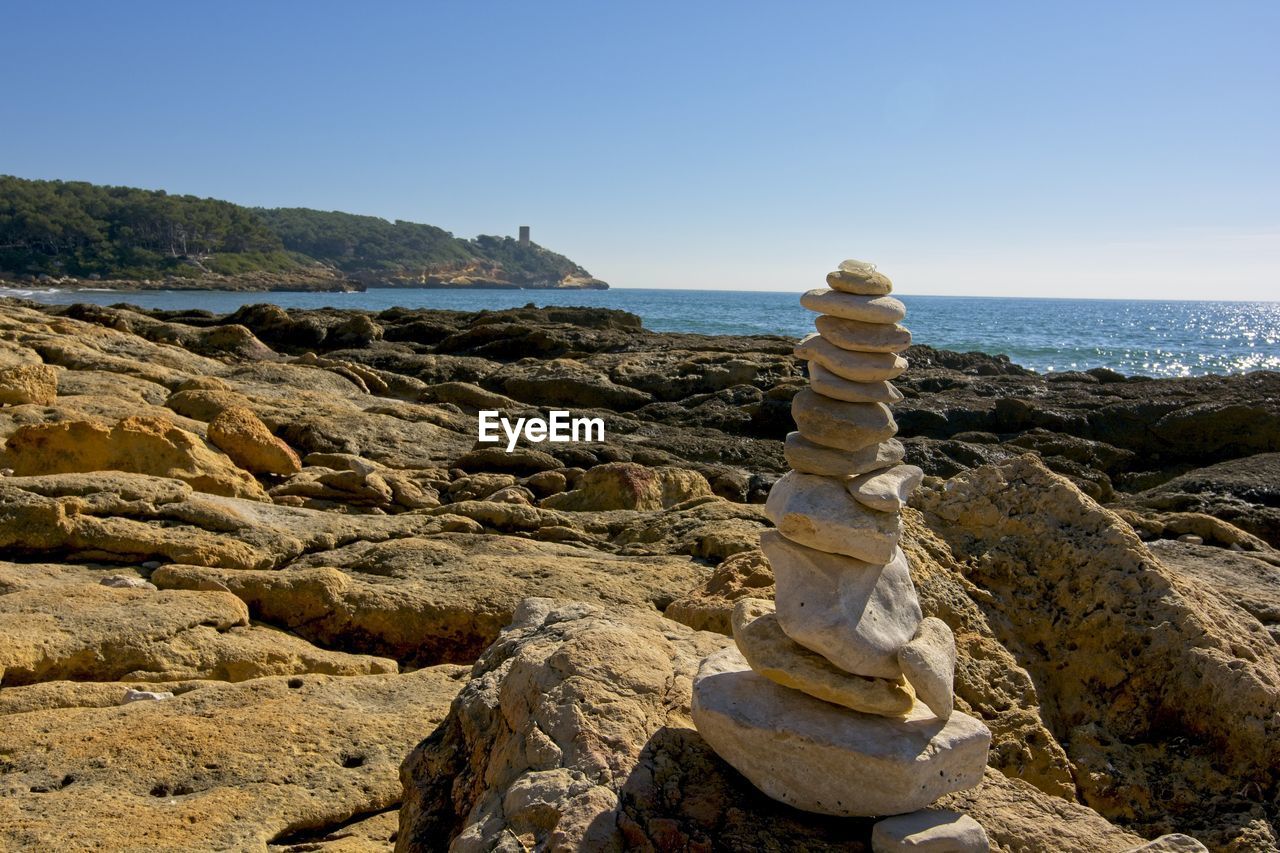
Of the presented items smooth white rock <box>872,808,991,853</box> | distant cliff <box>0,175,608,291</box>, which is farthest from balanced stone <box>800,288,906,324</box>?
distant cliff <box>0,175,608,291</box>

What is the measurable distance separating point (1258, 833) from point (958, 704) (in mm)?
1371

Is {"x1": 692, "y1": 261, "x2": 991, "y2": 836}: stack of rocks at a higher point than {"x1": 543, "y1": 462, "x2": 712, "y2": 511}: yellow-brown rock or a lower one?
higher

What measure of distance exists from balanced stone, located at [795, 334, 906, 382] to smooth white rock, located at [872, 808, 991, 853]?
1485 millimetres

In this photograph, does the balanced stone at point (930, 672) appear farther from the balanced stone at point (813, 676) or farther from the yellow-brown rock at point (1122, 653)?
the yellow-brown rock at point (1122, 653)

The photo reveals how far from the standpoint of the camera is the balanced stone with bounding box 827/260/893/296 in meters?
3.53

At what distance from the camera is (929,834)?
3.07 metres

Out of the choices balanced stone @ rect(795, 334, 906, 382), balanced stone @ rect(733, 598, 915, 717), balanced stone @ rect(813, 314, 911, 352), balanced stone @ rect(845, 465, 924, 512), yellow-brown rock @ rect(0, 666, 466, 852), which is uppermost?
balanced stone @ rect(813, 314, 911, 352)

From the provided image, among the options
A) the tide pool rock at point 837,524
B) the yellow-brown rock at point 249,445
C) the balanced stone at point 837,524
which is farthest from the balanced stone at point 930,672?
the yellow-brown rock at point 249,445

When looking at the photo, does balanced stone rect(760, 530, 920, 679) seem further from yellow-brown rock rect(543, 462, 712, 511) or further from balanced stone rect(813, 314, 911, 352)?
yellow-brown rock rect(543, 462, 712, 511)

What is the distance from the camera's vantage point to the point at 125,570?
639 cm

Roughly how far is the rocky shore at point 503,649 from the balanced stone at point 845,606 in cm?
53

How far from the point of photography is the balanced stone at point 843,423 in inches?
142

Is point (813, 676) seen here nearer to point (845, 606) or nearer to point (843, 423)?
point (845, 606)

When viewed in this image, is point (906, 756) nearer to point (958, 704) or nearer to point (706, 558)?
point (958, 704)
